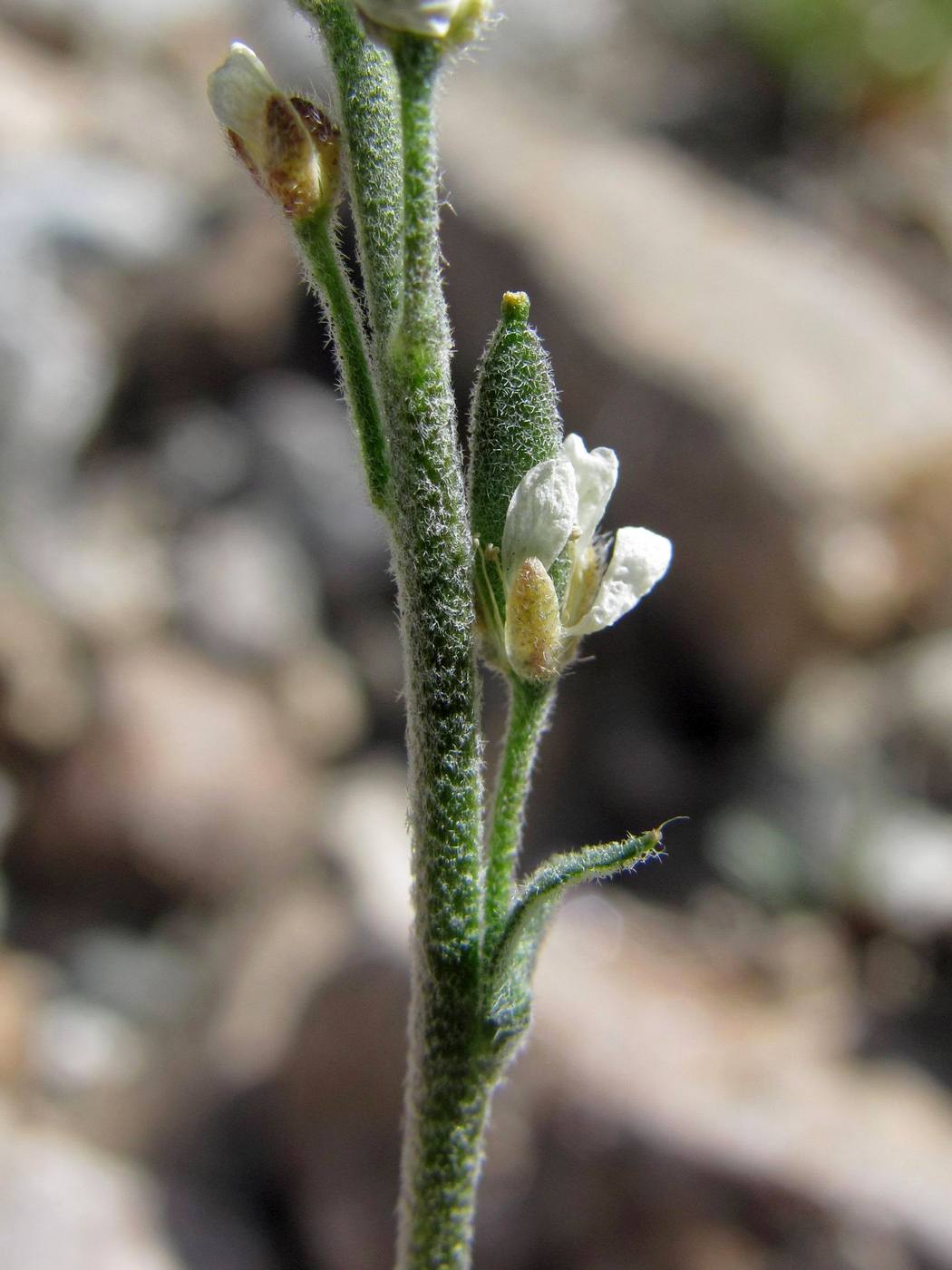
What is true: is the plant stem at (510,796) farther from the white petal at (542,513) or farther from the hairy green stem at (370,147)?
the hairy green stem at (370,147)

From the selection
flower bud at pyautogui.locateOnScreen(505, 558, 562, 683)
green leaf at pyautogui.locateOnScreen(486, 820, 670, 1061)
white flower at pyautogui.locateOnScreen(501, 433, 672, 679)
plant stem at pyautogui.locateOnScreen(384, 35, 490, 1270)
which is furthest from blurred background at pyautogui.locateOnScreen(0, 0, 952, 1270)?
flower bud at pyautogui.locateOnScreen(505, 558, 562, 683)

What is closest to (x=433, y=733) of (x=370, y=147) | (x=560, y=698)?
(x=370, y=147)

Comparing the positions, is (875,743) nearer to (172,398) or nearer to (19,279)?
(172,398)

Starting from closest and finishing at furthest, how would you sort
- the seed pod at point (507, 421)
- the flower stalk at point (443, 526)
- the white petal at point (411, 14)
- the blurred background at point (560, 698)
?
the white petal at point (411, 14) < the flower stalk at point (443, 526) < the seed pod at point (507, 421) < the blurred background at point (560, 698)

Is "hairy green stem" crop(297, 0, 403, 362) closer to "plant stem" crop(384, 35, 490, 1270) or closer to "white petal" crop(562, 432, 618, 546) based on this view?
"plant stem" crop(384, 35, 490, 1270)

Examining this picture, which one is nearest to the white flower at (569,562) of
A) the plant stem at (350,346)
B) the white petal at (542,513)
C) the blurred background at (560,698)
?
the white petal at (542,513)
